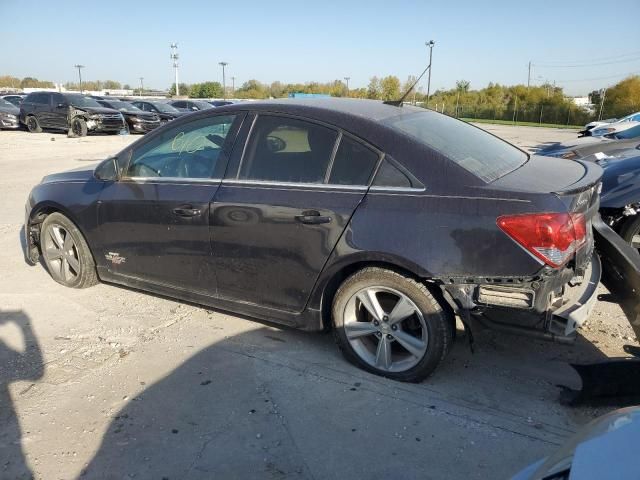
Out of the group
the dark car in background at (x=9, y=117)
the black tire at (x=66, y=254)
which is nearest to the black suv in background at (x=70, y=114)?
the dark car in background at (x=9, y=117)

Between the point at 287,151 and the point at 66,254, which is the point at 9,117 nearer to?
the point at 66,254

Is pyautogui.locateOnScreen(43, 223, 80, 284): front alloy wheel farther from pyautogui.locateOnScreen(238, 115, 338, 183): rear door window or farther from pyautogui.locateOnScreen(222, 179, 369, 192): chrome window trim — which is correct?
pyautogui.locateOnScreen(238, 115, 338, 183): rear door window

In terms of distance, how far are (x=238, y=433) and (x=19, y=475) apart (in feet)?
3.44

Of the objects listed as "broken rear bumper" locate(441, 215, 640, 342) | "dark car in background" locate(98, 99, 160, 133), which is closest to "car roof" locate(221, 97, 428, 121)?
"broken rear bumper" locate(441, 215, 640, 342)

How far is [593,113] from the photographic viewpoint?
5125 cm

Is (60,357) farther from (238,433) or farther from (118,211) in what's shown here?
(238,433)

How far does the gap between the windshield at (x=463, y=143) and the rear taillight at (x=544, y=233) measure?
0.33m

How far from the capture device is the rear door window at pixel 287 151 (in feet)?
10.8

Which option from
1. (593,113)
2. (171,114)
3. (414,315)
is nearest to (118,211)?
(414,315)

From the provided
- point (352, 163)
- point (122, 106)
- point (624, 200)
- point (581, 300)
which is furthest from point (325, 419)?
point (122, 106)

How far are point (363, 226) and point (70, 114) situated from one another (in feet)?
71.4

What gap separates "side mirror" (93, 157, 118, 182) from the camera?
4.14m

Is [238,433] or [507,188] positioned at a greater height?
[507,188]

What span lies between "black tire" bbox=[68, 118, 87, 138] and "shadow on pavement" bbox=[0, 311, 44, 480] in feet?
63.2
